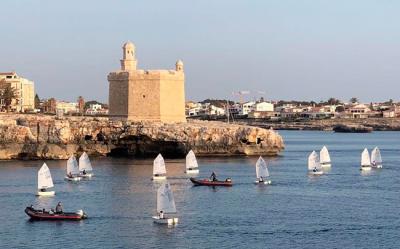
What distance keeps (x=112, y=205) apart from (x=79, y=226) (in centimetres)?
629

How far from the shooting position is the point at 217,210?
146 ft

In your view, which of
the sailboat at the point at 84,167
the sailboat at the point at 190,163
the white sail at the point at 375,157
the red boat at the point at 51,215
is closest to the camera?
the red boat at the point at 51,215

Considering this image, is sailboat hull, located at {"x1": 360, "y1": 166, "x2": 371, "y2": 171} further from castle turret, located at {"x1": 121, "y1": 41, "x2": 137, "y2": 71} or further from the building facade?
the building facade

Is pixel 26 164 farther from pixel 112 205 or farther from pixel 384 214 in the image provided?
pixel 384 214

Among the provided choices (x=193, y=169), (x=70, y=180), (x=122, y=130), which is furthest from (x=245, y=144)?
(x=70, y=180)

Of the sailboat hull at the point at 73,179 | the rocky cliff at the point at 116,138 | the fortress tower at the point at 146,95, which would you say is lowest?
the sailboat hull at the point at 73,179

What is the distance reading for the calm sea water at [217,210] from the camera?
36.5 m

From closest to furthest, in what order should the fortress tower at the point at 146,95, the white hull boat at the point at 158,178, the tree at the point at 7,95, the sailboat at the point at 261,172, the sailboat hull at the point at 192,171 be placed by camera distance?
the sailboat at the point at 261,172 < the white hull boat at the point at 158,178 < the sailboat hull at the point at 192,171 < the fortress tower at the point at 146,95 < the tree at the point at 7,95

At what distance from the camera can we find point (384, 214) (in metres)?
43.4

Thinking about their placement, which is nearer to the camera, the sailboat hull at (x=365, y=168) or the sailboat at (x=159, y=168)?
the sailboat at (x=159, y=168)

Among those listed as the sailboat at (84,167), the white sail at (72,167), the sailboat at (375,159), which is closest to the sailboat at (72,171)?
the white sail at (72,167)

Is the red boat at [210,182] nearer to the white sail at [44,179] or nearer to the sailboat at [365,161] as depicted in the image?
the white sail at [44,179]

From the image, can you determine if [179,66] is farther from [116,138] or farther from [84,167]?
[84,167]

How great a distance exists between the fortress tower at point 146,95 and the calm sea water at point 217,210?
15653mm
